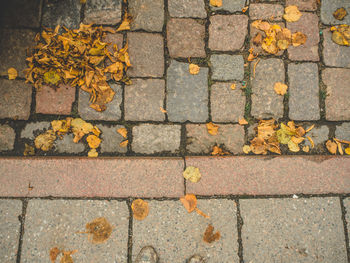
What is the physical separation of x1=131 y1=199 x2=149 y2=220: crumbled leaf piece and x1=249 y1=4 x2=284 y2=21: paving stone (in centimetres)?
179

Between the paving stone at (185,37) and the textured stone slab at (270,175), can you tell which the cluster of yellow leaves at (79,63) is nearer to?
the paving stone at (185,37)

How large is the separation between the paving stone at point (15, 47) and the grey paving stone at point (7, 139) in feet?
1.48

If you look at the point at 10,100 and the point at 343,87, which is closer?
the point at 10,100

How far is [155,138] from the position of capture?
1974 mm

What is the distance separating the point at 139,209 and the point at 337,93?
187cm

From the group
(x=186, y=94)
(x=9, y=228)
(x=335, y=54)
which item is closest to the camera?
(x=9, y=228)

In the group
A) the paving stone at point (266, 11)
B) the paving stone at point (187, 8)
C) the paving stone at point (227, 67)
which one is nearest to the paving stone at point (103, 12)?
the paving stone at point (187, 8)

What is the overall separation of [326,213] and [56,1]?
2.77m

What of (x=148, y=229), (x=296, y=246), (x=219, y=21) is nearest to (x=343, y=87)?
(x=219, y=21)

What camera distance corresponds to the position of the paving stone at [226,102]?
2029mm

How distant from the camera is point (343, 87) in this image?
210cm

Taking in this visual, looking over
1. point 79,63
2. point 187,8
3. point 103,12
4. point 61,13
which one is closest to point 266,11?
point 187,8

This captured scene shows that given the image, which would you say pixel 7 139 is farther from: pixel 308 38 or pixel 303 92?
pixel 308 38

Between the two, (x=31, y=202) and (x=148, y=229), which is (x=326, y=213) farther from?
(x=31, y=202)
